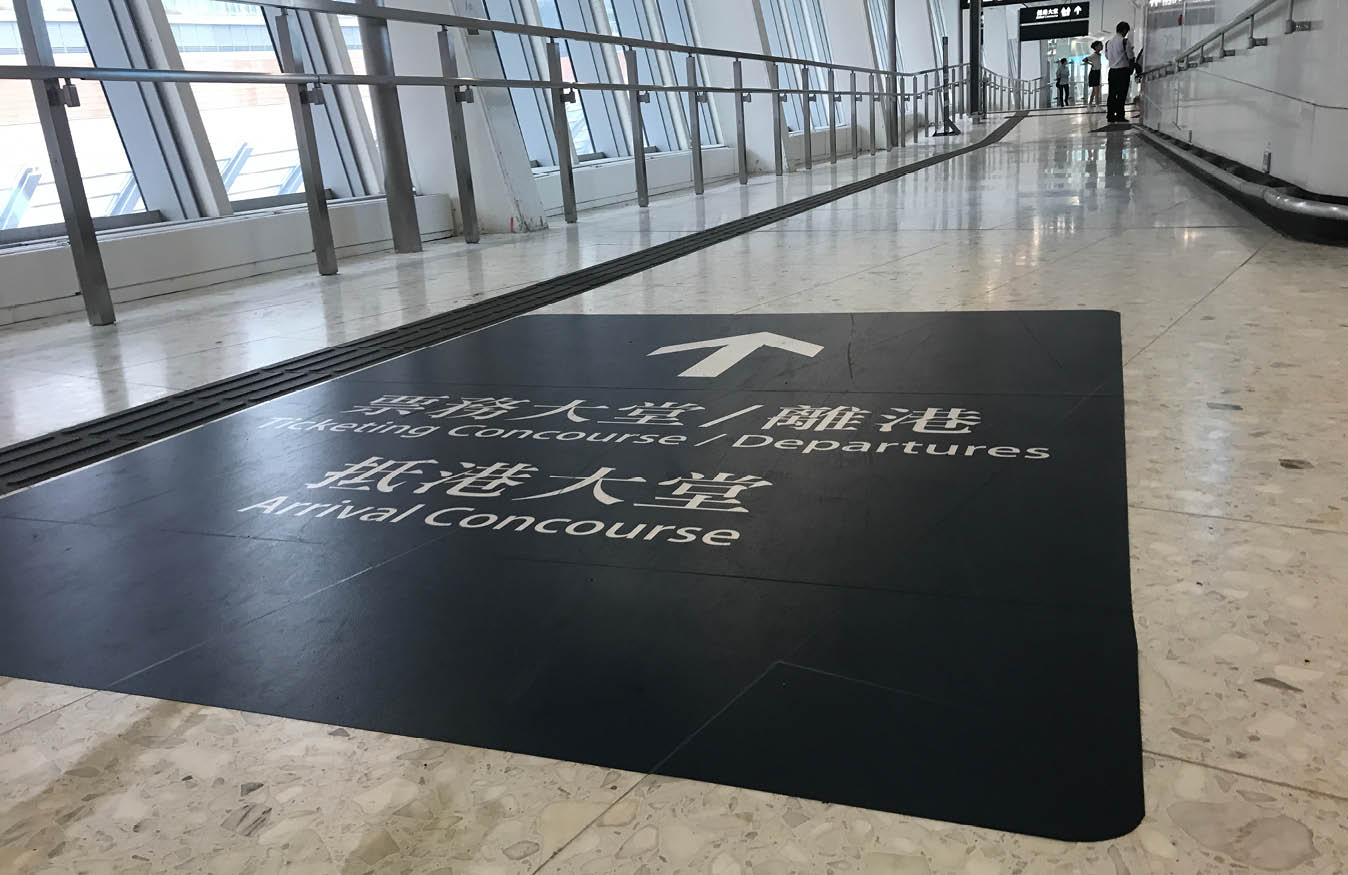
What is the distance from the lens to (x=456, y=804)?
106 centimetres

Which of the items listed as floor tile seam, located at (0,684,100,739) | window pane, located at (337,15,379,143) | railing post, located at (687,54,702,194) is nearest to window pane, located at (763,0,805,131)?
railing post, located at (687,54,702,194)

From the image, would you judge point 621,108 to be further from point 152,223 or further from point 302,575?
point 302,575

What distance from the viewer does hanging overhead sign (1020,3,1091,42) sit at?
36.9 metres

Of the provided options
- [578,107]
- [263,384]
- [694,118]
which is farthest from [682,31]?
[263,384]

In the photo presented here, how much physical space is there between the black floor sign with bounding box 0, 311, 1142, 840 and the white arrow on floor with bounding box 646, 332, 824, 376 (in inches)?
5.4

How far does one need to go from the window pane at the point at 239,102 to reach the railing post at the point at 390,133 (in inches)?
27.1

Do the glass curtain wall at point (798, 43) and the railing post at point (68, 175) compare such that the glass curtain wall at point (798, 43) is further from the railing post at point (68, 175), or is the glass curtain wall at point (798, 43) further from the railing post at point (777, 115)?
the railing post at point (68, 175)

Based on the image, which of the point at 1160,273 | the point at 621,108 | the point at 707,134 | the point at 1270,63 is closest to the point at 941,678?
the point at 1160,273

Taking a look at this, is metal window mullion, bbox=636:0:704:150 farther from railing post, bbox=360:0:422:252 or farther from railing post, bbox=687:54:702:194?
railing post, bbox=360:0:422:252

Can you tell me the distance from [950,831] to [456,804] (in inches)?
18.8

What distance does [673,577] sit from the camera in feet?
5.00

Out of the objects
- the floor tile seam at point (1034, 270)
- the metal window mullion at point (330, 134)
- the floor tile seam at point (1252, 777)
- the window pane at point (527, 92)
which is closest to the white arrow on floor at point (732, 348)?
the floor tile seam at point (1034, 270)

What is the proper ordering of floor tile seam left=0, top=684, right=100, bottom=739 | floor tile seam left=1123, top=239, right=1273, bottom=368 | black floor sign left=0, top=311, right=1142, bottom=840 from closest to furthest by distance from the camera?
1. black floor sign left=0, top=311, right=1142, bottom=840
2. floor tile seam left=0, top=684, right=100, bottom=739
3. floor tile seam left=1123, top=239, right=1273, bottom=368

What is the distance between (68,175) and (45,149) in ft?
3.36
